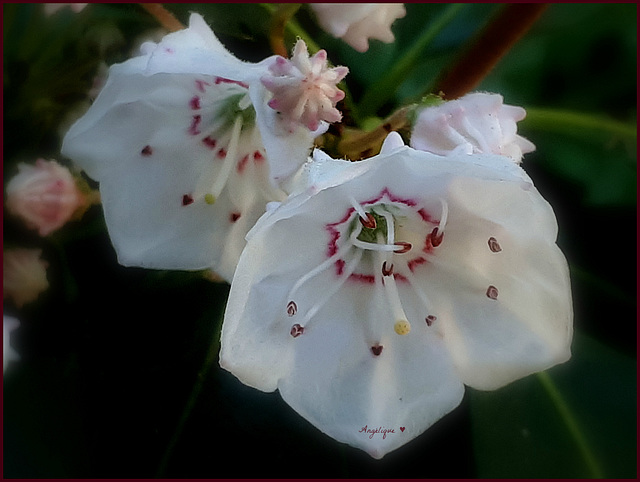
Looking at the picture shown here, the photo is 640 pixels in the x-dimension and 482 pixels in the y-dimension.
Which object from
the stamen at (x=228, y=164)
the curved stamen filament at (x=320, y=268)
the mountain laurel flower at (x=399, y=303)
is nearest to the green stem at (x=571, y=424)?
the mountain laurel flower at (x=399, y=303)

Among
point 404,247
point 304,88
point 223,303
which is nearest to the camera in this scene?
point 304,88

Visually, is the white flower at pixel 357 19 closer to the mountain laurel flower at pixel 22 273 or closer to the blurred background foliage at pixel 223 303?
the blurred background foliage at pixel 223 303

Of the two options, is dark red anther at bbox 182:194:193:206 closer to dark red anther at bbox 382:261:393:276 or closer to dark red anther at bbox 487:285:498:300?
dark red anther at bbox 382:261:393:276

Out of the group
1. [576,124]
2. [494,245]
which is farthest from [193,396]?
[576,124]

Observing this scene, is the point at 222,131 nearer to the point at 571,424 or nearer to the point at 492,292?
the point at 492,292

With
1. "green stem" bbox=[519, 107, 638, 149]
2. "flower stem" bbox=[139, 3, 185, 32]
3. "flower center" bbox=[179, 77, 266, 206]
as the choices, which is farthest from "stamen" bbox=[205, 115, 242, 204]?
"green stem" bbox=[519, 107, 638, 149]

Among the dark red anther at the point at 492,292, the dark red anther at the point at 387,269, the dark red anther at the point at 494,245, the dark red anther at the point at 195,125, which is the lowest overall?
the dark red anther at the point at 387,269
